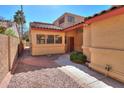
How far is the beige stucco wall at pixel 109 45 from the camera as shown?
178 inches

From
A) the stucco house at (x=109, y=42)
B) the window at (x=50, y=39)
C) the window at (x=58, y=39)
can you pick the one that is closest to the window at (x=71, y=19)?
the window at (x=58, y=39)

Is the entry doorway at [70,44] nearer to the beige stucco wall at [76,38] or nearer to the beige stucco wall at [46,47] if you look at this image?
the beige stucco wall at [76,38]

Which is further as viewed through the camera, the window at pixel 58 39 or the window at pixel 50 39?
the window at pixel 58 39

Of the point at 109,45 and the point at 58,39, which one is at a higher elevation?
the point at 58,39

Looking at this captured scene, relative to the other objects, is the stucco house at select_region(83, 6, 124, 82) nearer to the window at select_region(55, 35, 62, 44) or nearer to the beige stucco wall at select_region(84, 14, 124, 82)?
the beige stucco wall at select_region(84, 14, 124, 82)

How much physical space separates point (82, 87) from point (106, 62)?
208 cm

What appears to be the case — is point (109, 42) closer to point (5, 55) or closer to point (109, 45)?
point (109, 45)

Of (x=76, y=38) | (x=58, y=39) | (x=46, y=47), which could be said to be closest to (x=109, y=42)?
(x=46, y=47)

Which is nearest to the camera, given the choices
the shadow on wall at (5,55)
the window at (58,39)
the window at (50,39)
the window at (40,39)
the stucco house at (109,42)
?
the shadow on wall at (5,55)

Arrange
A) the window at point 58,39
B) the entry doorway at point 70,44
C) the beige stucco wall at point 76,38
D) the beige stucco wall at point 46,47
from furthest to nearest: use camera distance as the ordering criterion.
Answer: the entry doorway at point 70,44, the beige stucco wall at point 76,38, the window at point 58,39, the beige stucco wall at point 46,47

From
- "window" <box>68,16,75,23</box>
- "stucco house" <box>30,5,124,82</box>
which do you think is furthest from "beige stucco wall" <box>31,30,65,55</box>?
"window" <box>68,16,75,23</box>

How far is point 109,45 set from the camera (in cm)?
514

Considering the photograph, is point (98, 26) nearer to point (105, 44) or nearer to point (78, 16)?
point (105, 44)
